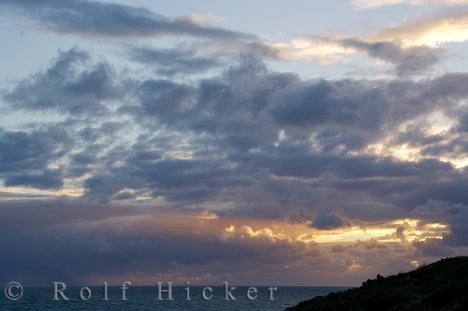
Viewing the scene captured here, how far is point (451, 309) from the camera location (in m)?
30.3

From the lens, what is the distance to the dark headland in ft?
113

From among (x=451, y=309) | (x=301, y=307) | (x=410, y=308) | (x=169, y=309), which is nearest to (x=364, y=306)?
(x=410, y=308)

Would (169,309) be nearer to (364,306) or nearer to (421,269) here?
(421,269)

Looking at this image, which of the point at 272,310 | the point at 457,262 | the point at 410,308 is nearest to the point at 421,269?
the point at 457,262

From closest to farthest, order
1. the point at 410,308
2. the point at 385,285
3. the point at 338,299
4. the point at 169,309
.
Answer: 1. the point at 410,308
2. the point at 385,285
3. the point at 338,299
4. the point at 169,309

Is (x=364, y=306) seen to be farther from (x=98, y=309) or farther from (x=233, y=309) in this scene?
(x=98, y=309)

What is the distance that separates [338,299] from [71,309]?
123831mm

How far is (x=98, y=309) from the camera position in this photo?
535 feet

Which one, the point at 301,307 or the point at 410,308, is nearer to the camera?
the point at 410,308

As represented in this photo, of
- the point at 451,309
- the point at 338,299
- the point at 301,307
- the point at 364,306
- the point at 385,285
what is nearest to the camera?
the point at 451,309

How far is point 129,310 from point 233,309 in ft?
88.4

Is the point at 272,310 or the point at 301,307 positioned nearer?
the point at 301,307

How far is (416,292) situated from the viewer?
40.0 meters

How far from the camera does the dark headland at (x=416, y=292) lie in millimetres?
34312
